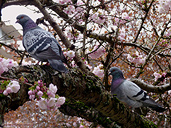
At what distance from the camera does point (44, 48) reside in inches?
70.5

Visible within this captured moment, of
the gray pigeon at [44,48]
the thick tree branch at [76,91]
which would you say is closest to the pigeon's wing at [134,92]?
the thick tree branch at [76,91]

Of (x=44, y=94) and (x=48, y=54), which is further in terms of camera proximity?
(x=48, y=54)

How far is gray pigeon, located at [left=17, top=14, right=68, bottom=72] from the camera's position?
1.71 meters

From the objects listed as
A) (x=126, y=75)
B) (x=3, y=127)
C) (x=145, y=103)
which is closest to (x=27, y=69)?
(x=3, y=127)

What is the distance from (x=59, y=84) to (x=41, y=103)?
60 cm

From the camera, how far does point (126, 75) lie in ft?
23.9

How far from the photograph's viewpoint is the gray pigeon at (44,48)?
1705 millimetres

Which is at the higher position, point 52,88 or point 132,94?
point 132,94

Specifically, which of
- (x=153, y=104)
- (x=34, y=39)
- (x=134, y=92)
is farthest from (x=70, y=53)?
(x=153, y=104)

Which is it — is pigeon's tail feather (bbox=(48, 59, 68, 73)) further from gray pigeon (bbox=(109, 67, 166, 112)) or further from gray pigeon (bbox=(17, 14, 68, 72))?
gray pigeon (bbox=(109, 67, 166, 112))

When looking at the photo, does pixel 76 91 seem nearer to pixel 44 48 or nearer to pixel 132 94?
pixel 44 48

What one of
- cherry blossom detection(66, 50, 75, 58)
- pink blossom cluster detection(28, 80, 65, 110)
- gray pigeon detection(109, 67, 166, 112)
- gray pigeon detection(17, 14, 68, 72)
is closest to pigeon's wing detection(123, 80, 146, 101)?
gray pigeon detection(109, 67, 166, 112)

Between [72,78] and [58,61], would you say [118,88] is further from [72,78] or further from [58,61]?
[58,61]

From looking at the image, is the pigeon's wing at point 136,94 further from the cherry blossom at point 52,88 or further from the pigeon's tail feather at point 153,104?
the cherry blossom at point 52,88
